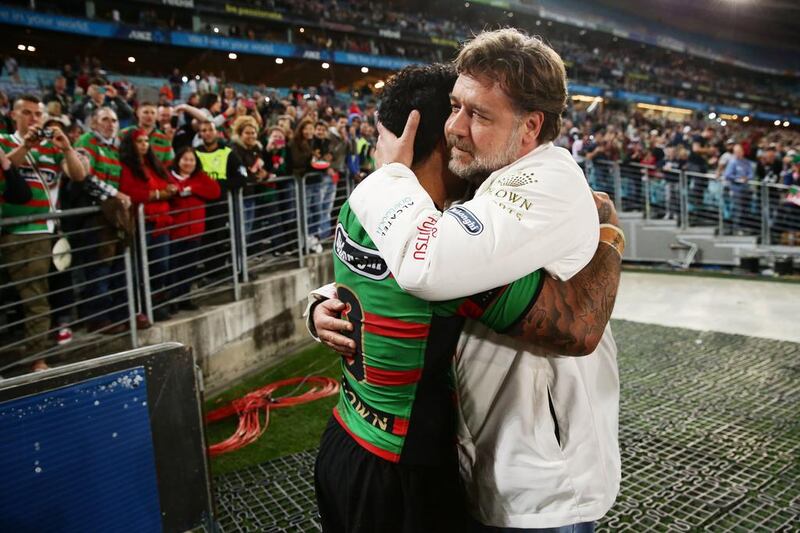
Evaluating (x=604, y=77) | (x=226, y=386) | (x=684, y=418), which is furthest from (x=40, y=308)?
(x=604, y=77)

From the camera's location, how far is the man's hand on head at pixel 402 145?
1.45 meters

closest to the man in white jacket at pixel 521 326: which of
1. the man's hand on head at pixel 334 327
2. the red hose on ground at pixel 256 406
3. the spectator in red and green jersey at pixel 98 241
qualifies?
the man's hand on head at pixel 334 327

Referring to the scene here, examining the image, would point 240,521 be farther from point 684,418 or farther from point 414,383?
point 684,418

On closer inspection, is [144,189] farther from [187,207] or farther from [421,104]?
[421,104]

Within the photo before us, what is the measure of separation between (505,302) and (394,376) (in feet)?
1.06

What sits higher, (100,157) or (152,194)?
(100,157)

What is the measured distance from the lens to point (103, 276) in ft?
14.8

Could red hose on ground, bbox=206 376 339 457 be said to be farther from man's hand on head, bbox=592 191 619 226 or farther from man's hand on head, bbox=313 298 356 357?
man's hand on head, bbox=592 191 619 226

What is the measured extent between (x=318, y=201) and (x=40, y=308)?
3755mm

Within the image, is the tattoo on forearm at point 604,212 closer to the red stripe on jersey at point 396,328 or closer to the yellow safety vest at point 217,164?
the red stripe on jersey at point 396,328

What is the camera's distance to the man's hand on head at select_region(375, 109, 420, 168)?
145cm

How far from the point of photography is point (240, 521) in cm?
312

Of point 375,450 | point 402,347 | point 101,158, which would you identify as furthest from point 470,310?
point 101,158

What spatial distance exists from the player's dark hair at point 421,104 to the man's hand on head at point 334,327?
0.44 meters
